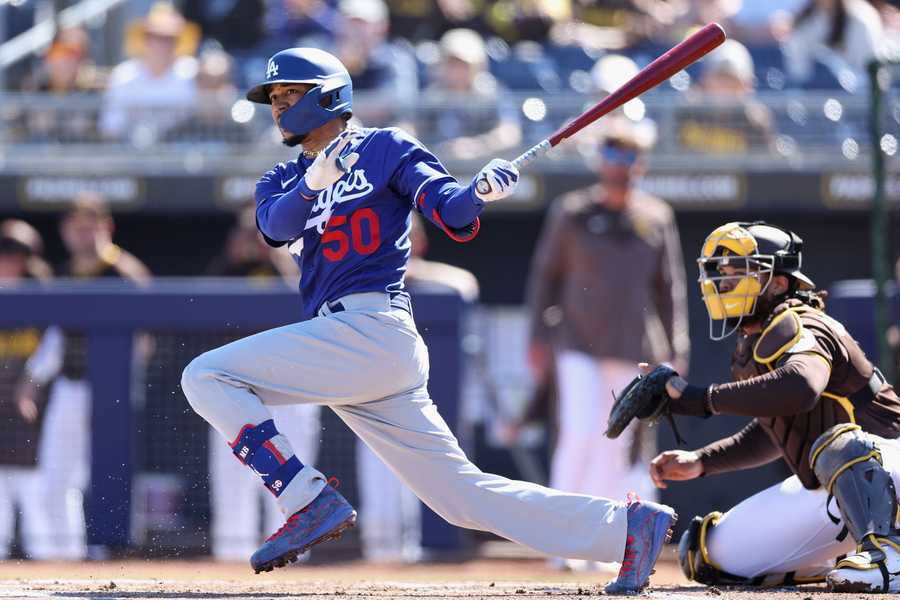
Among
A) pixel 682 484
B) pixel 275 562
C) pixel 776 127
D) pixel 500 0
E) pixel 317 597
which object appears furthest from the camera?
pixel 500 0

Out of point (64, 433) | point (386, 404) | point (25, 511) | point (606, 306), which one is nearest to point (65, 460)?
point (64, 433)

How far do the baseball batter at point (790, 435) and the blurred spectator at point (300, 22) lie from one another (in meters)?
5.94

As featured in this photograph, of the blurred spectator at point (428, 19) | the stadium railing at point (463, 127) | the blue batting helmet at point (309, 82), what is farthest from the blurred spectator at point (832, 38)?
the blue batting helmet at point (309, 82)

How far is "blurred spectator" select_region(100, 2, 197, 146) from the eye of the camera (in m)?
9.23

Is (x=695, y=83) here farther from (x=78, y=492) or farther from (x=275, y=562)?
(x=275, y=562)

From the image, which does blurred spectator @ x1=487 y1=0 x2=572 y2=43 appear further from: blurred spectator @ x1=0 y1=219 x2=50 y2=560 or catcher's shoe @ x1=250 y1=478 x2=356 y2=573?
catcher's shoe @ x1=250 y1=478 x2=356 y2=573

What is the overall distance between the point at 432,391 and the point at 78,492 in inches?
69.2

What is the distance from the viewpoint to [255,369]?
448 cm

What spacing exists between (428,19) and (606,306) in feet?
13.5

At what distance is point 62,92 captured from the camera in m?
9.72

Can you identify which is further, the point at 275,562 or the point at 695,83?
the point at 695,83

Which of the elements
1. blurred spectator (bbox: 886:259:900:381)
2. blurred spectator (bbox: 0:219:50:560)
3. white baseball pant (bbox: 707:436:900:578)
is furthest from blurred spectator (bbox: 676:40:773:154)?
white baseball pant (bbox: 707:436:900:578)

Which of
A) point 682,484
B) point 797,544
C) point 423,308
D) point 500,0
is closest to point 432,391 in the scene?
point 423,308

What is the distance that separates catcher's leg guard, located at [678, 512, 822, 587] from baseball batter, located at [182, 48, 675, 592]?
780 mm
